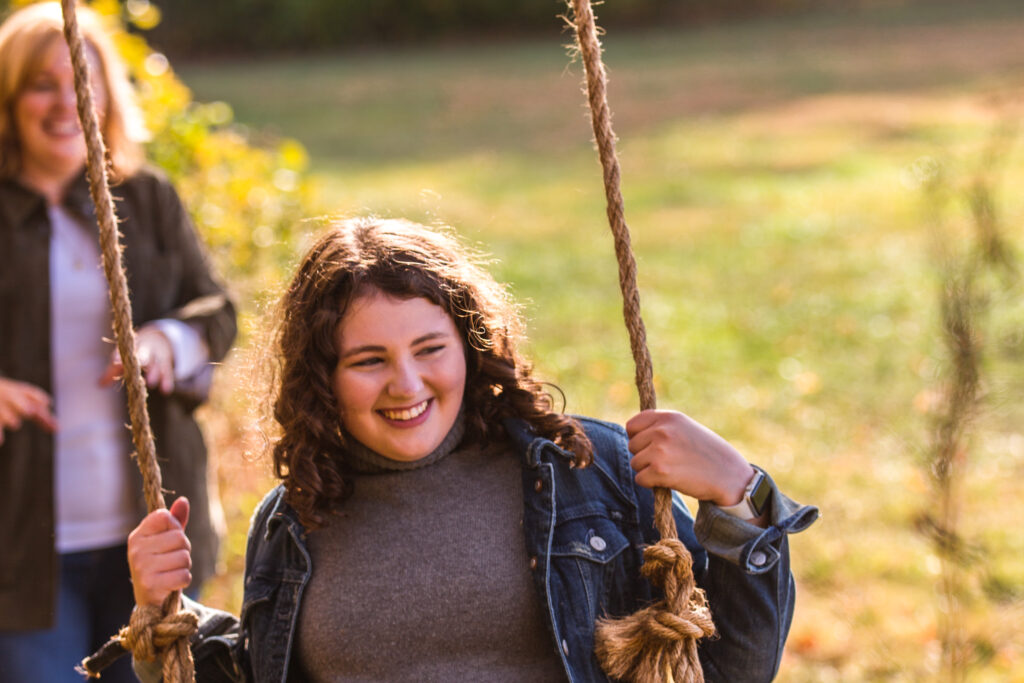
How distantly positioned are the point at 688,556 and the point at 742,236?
8.39 m

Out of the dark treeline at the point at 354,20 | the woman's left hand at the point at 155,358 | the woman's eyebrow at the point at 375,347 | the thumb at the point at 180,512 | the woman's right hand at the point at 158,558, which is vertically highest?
the dark treeline at the point at 354,20

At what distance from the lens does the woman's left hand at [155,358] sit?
95.2 inches

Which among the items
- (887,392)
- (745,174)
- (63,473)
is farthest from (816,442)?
(745,174)

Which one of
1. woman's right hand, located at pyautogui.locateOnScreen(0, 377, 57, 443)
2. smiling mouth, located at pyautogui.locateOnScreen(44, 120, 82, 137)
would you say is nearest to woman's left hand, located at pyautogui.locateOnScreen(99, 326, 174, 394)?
woman's right hand, located at pyautogui.locateOnScreen(0, 377, 57, 443)

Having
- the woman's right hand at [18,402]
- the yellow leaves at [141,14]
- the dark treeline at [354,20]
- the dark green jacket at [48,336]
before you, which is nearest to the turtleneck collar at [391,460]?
the dark green jacket at [48,336]

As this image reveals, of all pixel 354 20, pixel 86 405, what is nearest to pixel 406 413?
pixel 86 405

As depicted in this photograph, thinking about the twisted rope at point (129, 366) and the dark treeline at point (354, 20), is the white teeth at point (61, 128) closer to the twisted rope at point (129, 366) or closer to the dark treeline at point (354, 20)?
the twisted rope at point (129, 366)

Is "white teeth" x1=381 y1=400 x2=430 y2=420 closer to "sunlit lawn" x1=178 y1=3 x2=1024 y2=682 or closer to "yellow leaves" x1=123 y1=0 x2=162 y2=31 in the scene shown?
"sunlit lawn" x1=178 y1=3 x2=1024 y2=682

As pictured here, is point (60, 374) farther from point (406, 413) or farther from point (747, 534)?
point (747, 534)

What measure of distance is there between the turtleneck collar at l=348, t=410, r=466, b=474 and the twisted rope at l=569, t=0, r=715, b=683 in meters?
0.31

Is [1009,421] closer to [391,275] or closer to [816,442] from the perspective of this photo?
[816,442]

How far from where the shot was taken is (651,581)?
169 cm

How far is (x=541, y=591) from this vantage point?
1.66m

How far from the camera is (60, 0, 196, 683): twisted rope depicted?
1666 millimetres
